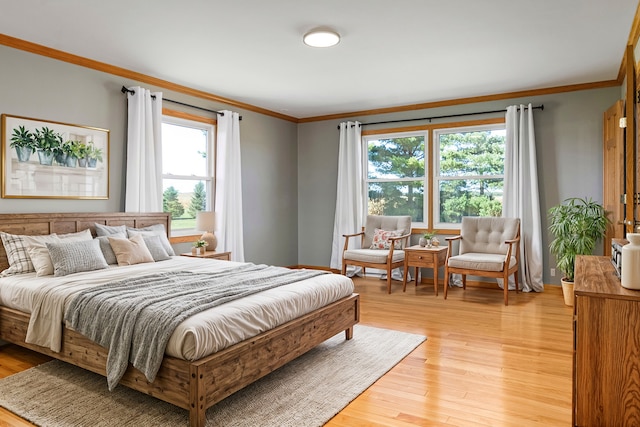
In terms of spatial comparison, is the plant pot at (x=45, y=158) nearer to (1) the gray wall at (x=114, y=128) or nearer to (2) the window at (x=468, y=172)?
(1) the gray wall at (x=114, y=128)

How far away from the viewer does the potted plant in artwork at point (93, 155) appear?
4.25 meters

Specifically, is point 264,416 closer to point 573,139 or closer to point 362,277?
point 362,277

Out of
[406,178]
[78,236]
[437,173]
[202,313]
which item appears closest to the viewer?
[202,313]

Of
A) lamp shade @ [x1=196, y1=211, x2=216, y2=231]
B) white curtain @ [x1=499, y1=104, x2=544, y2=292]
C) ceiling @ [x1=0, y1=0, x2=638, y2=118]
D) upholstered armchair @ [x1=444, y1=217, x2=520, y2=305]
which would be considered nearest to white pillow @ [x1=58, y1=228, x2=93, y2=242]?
lamp shade @ [x1=196, y1=211, x2=216, y2=231]

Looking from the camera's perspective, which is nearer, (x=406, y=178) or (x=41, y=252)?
(x=41, y=252)

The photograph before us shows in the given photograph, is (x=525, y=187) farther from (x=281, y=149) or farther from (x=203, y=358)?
(x=203, y=358)

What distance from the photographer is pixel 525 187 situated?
5.53 m

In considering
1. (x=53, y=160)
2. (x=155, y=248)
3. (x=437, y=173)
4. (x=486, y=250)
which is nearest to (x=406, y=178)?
(x=437, y=173)

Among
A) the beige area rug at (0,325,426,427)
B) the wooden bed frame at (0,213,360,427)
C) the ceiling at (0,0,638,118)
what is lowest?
the beige area rug at (0,325,426,427)

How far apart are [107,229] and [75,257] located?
718 millimetres

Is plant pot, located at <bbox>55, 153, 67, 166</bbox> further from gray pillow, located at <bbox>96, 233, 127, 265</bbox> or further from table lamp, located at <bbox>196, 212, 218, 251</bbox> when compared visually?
table lamp, located at <bbox>196, 212, 218, 251</bbox>

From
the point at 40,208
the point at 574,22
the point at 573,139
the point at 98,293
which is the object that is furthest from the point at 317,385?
the point at 573,139

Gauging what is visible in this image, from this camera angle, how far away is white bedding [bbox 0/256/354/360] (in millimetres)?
2281

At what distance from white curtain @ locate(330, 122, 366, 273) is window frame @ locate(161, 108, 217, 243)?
1.95m
